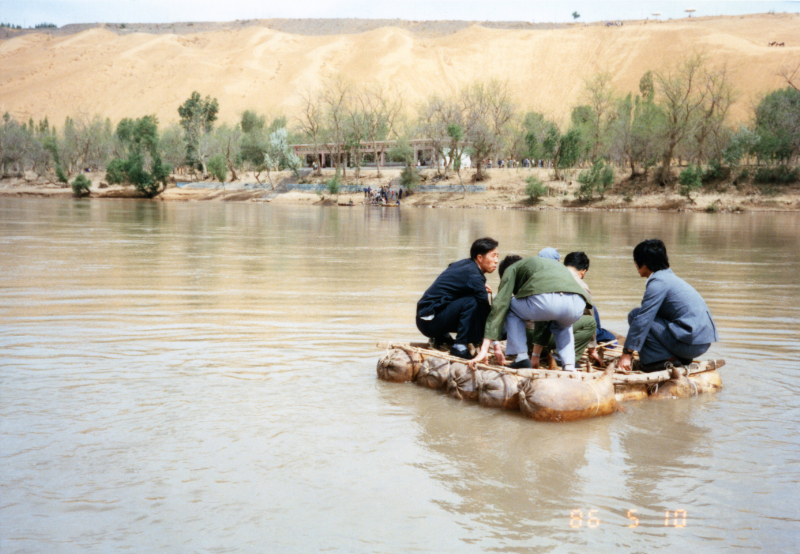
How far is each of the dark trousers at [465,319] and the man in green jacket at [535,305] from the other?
14.2 inches

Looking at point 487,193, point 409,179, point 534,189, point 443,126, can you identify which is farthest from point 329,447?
point 443,126

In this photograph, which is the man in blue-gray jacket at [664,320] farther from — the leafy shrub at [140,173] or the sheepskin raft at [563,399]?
the leafy shrub at [140,173]

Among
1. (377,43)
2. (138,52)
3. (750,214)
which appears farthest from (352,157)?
(138,52)

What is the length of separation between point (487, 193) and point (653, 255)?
49.7 m

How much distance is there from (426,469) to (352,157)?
66889mm

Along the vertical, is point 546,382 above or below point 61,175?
below

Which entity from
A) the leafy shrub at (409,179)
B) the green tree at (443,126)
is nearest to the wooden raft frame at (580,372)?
the leafy shrub at (409,179)

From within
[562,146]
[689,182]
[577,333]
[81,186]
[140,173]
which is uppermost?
[562,146]

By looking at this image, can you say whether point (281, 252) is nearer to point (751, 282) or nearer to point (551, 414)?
point (751, 282)

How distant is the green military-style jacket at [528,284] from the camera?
6434 millimetres

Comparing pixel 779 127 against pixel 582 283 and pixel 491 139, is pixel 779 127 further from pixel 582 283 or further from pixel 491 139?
pixel 582 283

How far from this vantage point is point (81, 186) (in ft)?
214

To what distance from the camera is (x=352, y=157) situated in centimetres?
7056

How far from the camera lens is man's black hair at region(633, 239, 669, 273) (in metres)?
6.87
